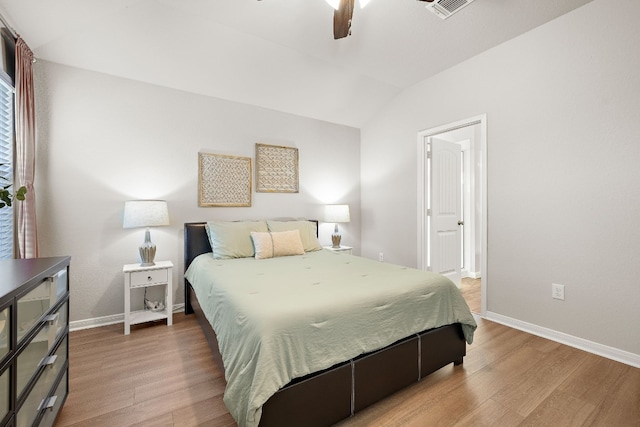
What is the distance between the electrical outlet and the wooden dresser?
3.46 m

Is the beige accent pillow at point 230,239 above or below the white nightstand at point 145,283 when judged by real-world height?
above

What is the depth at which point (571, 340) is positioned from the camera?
7.87 ft

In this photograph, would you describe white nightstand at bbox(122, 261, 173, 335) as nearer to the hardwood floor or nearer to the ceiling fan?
the hardwood floor

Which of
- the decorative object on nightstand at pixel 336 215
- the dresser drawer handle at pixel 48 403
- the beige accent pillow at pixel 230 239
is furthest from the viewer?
the decorative object on nightstand at pixel 336 215

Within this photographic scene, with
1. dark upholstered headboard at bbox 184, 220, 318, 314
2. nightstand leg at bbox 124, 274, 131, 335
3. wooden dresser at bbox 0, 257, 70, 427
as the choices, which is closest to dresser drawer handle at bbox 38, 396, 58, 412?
wooden dresser at bbox 0, 257, 70, 427

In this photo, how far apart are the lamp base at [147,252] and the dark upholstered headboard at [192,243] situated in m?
0.36

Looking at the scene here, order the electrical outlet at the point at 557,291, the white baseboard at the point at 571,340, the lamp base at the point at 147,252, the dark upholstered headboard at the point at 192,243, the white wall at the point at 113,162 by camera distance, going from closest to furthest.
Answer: the white baseboard at the point at 571,340
the electrical outlet at the point at 557,291
the white wall at the point at 113,162
the lamp base at the point at 147,252
the dark upholstered headboard at the point at 192,243

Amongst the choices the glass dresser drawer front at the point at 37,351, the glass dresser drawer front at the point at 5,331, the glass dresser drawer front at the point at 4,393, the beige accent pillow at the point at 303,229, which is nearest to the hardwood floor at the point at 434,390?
the glass dresser drawer front at the point at 37,351

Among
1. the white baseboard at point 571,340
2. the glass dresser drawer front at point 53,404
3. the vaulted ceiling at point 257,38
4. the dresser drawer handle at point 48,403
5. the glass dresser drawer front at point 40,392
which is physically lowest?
the white baseboard at point 571,340

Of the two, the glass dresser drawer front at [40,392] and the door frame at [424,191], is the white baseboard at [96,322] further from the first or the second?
the door frame at [424,191]

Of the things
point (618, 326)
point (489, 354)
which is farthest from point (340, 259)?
point (618, 326)

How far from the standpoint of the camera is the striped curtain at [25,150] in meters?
2.19

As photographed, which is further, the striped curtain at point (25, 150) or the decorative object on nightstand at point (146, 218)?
the decorative object on nightstand at point (146, 218)

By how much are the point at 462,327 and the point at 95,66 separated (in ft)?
12.9
